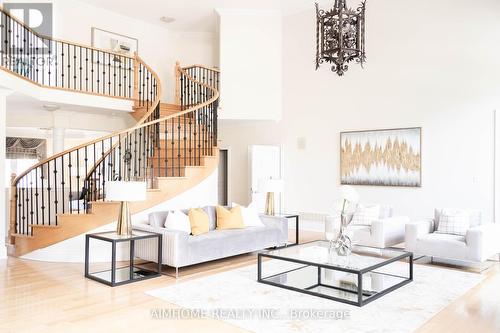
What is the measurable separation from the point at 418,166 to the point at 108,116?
6.58m

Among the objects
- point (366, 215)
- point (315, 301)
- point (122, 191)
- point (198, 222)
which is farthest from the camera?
point (366, 215)

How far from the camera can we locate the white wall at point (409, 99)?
6844mm

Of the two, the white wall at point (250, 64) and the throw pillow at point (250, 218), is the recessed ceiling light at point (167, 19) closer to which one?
the white wall at point (250, 64)

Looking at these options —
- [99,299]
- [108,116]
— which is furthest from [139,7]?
[99,299]

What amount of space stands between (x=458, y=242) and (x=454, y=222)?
0.51 m

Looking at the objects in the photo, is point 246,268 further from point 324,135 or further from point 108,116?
point 108,116

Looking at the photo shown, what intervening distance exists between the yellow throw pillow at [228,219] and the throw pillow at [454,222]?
2.83 metres

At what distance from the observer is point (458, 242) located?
17.8 ft

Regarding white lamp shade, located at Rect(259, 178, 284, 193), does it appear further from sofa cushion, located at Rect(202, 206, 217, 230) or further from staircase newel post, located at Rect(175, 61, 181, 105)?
staircase newel post, located at Rect(175, 61, 181, 105)

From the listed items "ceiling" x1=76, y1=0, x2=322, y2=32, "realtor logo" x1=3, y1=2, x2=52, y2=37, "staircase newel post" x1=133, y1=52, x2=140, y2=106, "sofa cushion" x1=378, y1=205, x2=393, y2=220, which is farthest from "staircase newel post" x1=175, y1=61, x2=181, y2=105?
"sofa cushion" x1=378, y1=205, x2=393, y2=220

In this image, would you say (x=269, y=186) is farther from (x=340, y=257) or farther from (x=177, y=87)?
(x=177, y=87)

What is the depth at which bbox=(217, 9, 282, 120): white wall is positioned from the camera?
9.20 m

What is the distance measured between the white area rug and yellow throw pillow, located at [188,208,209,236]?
75 centimetres

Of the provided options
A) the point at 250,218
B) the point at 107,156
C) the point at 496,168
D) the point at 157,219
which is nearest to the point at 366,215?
the point at 250,218
